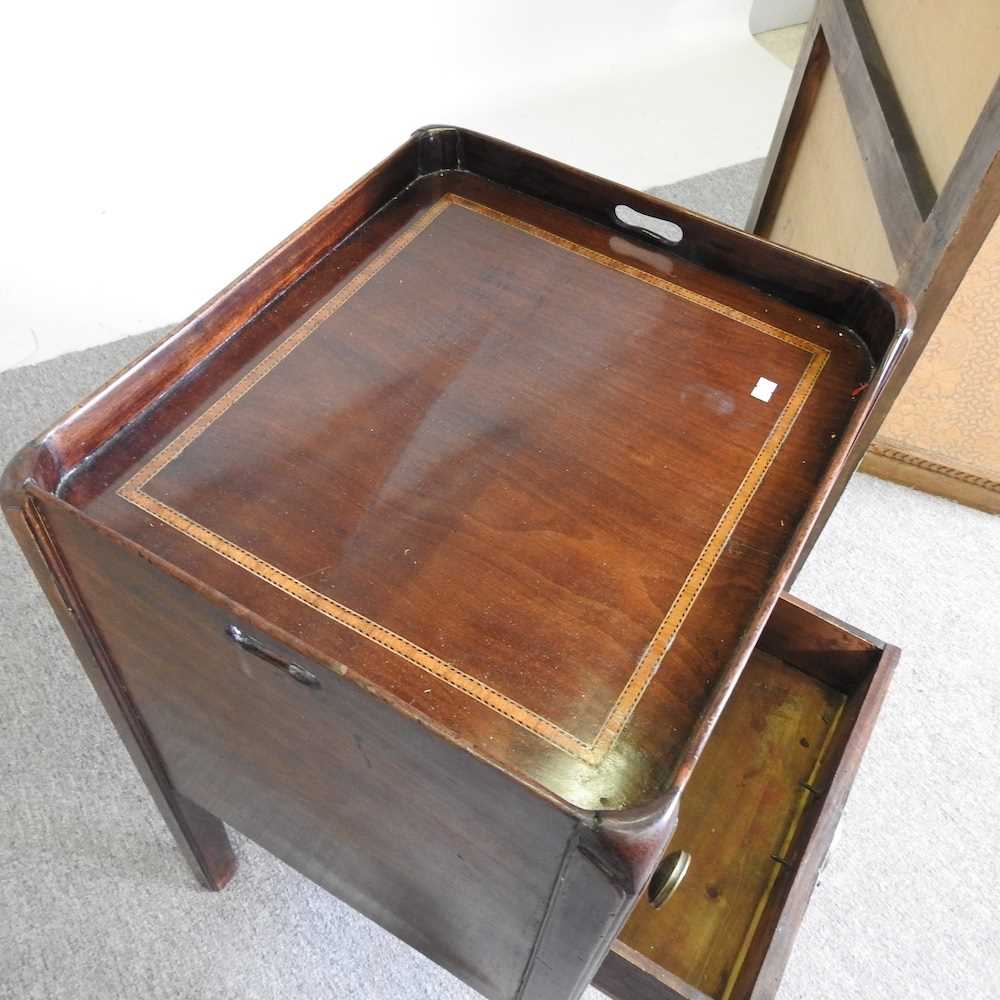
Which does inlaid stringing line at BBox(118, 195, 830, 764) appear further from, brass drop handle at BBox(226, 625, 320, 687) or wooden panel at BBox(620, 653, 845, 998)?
wooden panel at BBox(620, 653, 845, 998)

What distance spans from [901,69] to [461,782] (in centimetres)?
110

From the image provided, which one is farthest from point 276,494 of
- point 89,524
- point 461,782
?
point 461,782

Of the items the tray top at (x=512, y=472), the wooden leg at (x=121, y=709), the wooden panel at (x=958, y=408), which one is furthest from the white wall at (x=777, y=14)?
the wooden leg at (x=121, y=709)

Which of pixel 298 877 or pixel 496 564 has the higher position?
pixel 496 564

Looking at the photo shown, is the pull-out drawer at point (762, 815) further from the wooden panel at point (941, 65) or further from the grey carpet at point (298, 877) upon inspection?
the wooden panel at point (941, 65)

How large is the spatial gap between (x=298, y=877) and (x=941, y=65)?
3.91 feet

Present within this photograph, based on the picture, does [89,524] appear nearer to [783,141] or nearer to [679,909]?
[679,909]

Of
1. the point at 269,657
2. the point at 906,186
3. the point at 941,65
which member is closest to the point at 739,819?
the point at 269,657

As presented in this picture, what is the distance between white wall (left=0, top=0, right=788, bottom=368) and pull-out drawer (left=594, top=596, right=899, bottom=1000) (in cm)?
119

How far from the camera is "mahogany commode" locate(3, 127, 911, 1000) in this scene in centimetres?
58

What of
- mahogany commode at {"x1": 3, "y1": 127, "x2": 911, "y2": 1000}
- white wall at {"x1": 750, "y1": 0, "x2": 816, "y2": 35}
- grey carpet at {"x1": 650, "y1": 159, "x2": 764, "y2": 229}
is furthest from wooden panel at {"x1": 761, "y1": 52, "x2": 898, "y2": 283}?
white wall at {"x1": 750, "y1": 0, "x2": 816, "y2": 35}

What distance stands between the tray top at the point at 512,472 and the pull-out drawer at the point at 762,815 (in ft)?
0.87

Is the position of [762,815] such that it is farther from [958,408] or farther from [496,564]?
[958,408]

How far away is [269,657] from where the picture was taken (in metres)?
0.58
